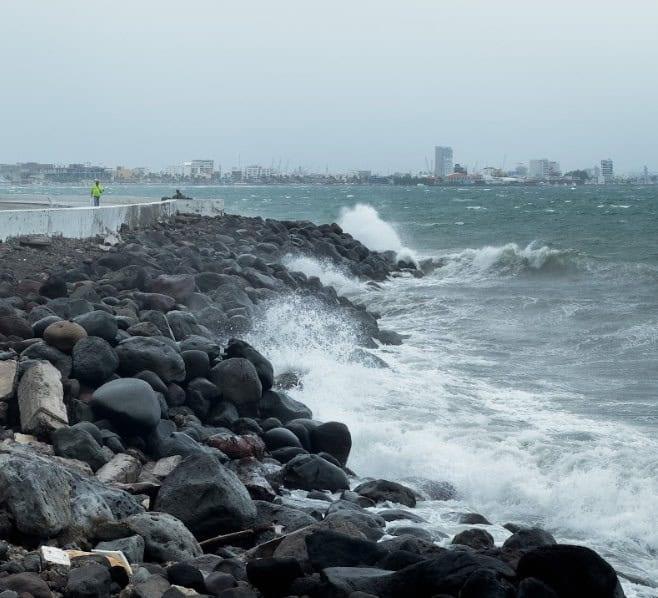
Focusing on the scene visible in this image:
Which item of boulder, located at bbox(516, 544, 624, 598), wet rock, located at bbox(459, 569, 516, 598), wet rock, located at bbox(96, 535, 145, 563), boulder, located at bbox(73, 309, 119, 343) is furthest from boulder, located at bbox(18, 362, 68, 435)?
boulder, located at bbox(516, 544, 624, 598)

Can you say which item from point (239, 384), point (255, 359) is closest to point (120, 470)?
point (239, 384)

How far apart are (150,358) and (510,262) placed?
19673 mm

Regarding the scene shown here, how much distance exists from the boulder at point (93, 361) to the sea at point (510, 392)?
2.16m

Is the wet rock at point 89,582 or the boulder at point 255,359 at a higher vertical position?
the boulder at point 255,359

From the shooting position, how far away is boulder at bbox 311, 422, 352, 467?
308 inches

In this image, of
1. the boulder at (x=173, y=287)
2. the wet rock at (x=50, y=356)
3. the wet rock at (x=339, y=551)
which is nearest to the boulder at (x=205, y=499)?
the wet rock at (x=339, y=551)

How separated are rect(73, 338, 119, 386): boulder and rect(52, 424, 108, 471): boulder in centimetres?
118

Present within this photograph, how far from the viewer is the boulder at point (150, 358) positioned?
7.70 m

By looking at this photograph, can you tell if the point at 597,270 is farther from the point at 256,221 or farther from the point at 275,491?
the point at 275,491

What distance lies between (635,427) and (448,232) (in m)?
31.0

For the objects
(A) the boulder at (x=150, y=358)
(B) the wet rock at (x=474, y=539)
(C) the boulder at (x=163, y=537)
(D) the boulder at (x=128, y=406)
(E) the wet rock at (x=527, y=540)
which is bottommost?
(B) the wet rock at (x=474, y=539)

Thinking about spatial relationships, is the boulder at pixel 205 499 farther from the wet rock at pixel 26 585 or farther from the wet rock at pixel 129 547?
the wet rock at pixel 26 585

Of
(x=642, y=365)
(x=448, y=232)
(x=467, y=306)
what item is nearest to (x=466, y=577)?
(x=642, y=365)

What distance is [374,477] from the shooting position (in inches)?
314
